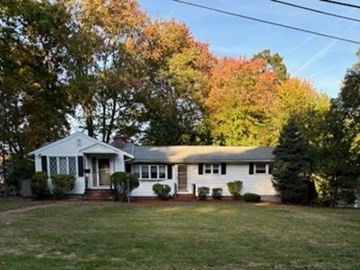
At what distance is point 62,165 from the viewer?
23.9m

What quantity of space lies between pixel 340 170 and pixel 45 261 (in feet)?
61.7

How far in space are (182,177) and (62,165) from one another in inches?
294

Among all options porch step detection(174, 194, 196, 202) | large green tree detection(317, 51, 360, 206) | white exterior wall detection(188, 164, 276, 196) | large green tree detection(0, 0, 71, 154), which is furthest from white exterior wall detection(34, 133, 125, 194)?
large green tree detection(317, 51, 360, 206)

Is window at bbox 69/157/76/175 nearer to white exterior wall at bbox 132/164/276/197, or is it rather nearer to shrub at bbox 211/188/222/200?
white exterior wall at bbox 132/164/276/197

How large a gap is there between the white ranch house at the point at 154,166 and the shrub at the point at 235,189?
0.52 m

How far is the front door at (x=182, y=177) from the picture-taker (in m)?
25.4

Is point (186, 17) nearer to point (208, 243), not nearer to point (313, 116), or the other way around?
point (313, 116)

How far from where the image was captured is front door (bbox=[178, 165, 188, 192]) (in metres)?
25.4

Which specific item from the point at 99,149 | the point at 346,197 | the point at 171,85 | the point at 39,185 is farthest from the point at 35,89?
the point at 346,197

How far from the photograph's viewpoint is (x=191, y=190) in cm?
2534

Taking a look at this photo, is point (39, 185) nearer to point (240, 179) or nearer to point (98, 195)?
point (98, 195)

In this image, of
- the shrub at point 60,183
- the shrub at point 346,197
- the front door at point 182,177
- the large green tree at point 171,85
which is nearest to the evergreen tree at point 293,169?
the shrub at point 346,197

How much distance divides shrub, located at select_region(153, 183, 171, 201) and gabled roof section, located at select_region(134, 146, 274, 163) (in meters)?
1.62

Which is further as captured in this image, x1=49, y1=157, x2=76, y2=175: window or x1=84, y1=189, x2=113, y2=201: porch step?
x1=49, y1=157, x2=76, y2=175: window
